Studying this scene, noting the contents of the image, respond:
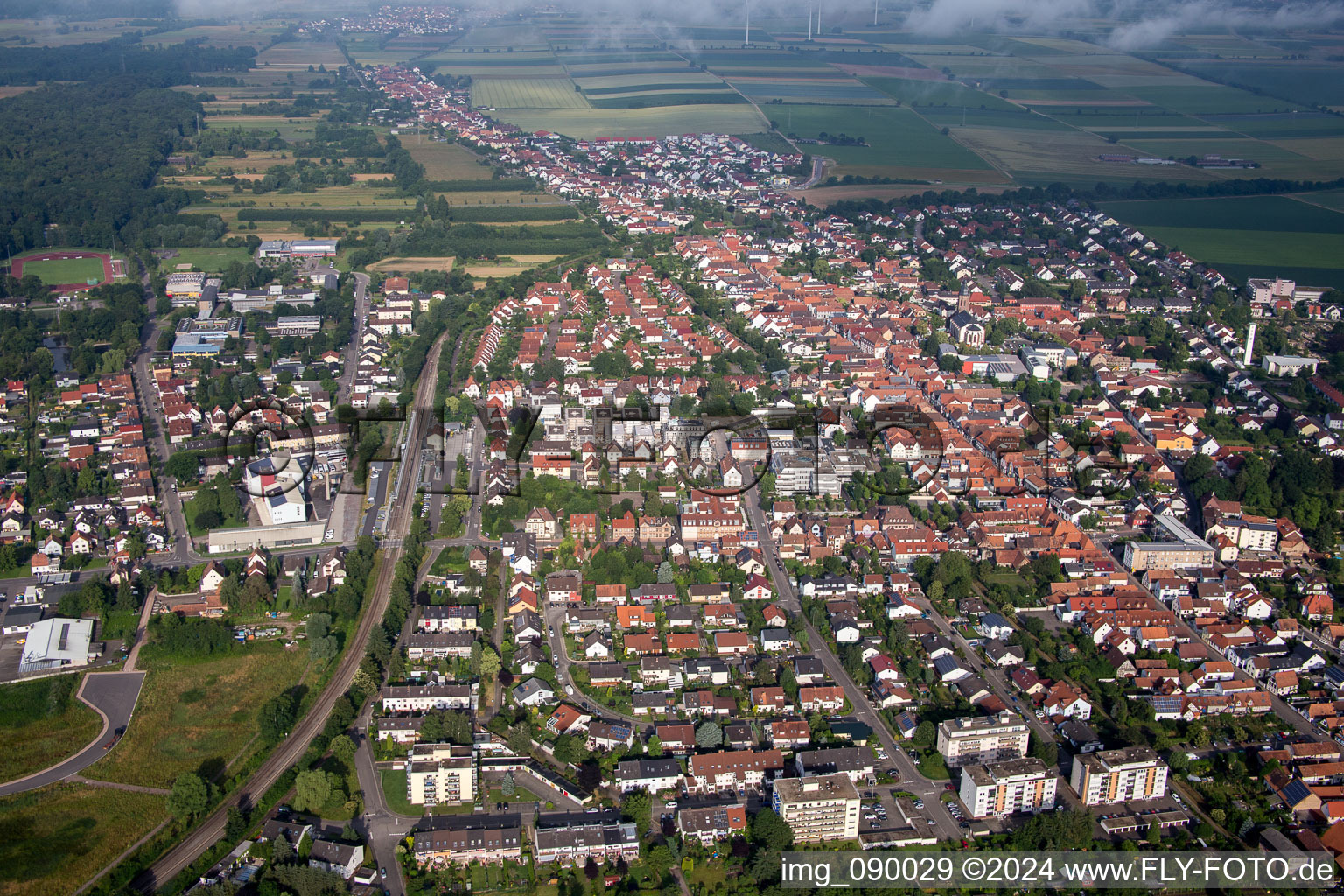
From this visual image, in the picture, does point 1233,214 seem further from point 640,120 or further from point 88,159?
point 88,159

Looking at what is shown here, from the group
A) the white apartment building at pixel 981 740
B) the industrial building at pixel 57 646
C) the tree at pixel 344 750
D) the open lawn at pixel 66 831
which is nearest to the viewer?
the open lawn at pixel 66 831

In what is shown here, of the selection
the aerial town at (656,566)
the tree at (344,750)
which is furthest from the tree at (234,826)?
the tree at (344,750)

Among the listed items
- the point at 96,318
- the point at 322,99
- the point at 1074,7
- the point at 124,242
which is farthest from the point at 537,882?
the point at 1074,7

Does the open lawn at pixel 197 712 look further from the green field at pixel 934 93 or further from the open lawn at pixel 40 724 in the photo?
the green field at pixel 934 93

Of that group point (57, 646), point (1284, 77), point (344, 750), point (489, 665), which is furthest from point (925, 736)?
point (1284, 77)

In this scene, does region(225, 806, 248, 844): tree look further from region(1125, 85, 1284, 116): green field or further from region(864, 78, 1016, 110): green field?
region(1125, 85, 1284, 116): green field

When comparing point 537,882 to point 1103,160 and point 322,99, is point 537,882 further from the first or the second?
point 322,99

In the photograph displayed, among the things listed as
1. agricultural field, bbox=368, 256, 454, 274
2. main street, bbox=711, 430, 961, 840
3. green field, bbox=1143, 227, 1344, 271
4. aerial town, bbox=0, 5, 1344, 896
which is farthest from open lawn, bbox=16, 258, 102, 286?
green field, bbox=1143, 227, 1344, 271
